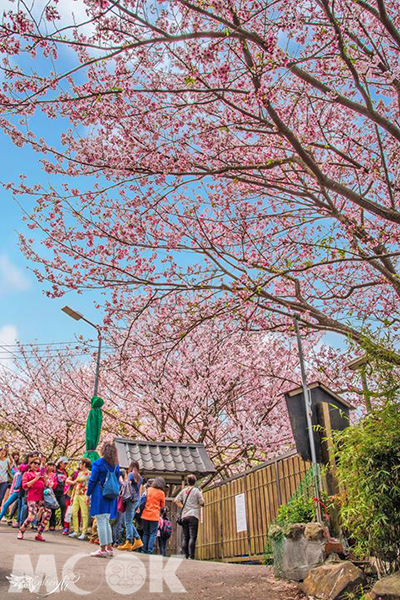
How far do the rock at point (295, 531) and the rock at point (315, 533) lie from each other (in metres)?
→ 0.13

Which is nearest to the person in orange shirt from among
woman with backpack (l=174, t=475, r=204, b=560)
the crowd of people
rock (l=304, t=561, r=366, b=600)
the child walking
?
the crowd of people

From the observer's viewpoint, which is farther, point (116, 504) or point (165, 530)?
point (165, 530)

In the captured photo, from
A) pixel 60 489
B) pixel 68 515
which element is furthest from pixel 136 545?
pixel 68 515

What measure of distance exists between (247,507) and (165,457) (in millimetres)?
3487

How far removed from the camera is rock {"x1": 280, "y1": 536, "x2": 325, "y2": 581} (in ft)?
20.4

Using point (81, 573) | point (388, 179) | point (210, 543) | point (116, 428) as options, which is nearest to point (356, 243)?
point (388, 179)

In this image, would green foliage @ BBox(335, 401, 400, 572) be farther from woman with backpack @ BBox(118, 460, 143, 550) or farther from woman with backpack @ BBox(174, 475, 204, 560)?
woman with backpack @ BBox(174, 475, 204, 560)

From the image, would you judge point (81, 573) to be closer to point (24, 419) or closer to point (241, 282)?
point (241, 282)

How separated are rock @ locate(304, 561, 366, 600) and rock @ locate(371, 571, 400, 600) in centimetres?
61

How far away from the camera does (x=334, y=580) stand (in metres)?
5.46

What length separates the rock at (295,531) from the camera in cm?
648

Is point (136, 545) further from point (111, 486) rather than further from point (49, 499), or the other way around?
point (111, 486)

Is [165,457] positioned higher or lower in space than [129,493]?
higher

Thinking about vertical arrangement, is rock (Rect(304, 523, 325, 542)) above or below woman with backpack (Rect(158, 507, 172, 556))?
below
